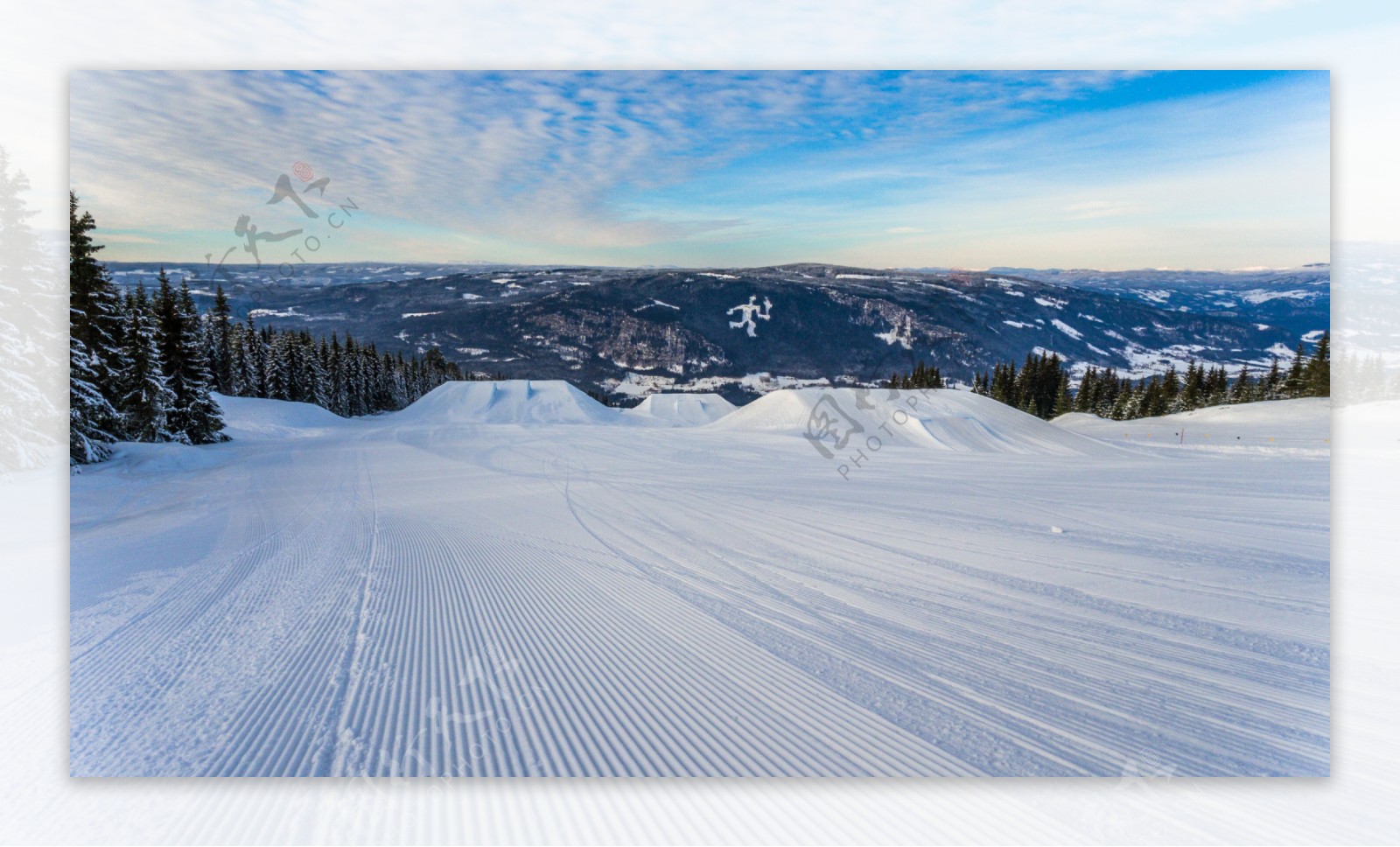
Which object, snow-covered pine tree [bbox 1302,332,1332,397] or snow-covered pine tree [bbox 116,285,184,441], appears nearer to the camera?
snow-covered pine tree [bbox 1302,332,1332,397]

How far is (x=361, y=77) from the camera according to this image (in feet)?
10.4

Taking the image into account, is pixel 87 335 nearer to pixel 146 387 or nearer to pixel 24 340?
pixel 24 340

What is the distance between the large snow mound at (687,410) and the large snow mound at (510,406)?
4.70 ft

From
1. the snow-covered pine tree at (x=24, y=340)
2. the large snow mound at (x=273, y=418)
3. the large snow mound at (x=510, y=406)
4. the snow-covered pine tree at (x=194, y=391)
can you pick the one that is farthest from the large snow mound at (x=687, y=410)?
the snow-covered pine tree at (x=24, y=340)

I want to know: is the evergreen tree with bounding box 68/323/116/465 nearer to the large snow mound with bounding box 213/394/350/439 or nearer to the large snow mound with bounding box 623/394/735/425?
the large snow mound with bounding box 213/394/350/439

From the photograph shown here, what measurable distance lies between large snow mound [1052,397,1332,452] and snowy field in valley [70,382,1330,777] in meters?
0.08

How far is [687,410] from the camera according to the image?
1895cm

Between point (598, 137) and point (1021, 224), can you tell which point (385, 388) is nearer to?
point (598, 137)

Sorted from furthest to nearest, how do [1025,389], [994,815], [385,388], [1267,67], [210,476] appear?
[385,388], [1025,389], [210,476], [1267,67], [994,815]

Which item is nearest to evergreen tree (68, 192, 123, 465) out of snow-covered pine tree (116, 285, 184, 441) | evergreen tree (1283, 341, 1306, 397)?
snow-covered pine tree (116, 285, 184, 441)

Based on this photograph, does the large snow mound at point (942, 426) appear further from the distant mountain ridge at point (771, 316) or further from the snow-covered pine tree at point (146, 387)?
the snow-covered pine tree at point (146, 387)

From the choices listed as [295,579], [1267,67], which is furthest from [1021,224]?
[295,579]

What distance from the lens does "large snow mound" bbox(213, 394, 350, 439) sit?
47.1ft

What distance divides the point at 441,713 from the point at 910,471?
7368 mm
